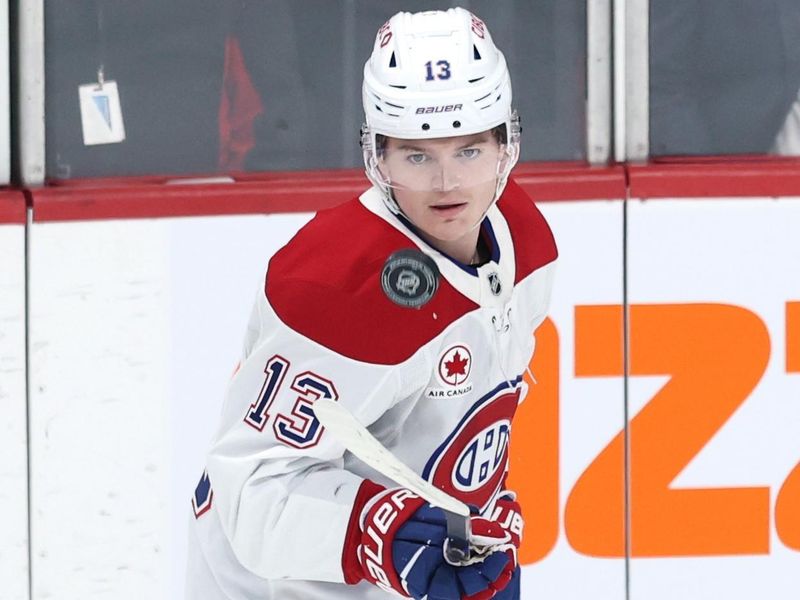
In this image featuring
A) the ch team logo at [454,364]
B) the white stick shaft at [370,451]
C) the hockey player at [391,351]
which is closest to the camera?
the white stick shaft at [370,451]

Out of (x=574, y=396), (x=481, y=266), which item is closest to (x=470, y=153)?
(x=481, y=266)

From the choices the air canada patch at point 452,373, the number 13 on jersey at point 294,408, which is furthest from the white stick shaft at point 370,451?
the air canada patch at point 452,373

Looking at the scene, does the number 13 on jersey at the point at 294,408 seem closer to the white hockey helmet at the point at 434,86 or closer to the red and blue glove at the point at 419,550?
the red and blue glove at the point at 419,550

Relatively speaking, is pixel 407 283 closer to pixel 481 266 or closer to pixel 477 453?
pixel 481 266

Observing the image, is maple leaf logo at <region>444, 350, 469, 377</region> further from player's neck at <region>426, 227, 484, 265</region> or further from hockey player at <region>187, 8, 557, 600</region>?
player's neck at <region>426, 227, 484, 265</region>

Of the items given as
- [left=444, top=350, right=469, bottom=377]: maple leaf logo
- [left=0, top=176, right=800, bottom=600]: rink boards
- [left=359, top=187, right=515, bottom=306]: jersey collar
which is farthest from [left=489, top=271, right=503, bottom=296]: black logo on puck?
[left=0, top=176, right=800, bottom=600]: rink boards

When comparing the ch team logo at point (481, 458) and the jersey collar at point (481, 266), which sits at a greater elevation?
the jersey collar at point (481, 266)

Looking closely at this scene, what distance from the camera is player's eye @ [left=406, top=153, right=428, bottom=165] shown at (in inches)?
83.8

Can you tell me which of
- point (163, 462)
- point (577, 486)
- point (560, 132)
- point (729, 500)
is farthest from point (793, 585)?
point (163, 462)

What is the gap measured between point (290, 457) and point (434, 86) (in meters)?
0.49

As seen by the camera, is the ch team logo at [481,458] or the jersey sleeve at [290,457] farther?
the ch team logo at [481,458]

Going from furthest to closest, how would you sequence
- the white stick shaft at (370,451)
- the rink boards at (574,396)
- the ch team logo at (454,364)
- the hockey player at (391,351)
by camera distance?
the rink boards at (574,396), the ch team logo at (454,364), the hockey player at (391,351), the white stick shaft at (370,451)

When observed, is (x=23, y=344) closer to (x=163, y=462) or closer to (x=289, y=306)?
(x=163, y=462)

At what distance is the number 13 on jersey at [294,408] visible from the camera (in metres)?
2.08
